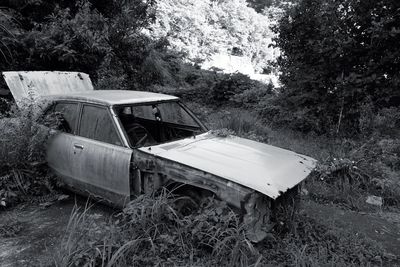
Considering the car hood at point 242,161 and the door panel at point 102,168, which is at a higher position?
the car hood at point 242,161

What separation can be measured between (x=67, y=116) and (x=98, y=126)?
2.28 feet

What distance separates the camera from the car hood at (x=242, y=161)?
3535mm

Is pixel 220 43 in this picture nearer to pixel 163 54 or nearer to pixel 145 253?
pixel 163 54

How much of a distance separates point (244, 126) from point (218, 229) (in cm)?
501

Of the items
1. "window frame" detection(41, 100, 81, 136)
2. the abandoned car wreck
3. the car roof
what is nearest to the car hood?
the abandoned car wreck

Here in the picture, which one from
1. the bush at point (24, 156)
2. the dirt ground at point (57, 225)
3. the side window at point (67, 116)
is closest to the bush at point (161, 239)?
the dirt ground at point (57, 225)

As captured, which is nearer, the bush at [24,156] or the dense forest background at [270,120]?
the dense forest background at [270,120]

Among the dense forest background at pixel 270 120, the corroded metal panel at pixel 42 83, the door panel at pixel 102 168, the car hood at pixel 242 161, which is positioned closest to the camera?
the dense forest background at pixel 270 120

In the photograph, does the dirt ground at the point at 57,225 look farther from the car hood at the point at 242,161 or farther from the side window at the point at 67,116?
the side window at the point at 67,116

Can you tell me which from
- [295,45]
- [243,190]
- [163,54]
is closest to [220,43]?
[163,54]

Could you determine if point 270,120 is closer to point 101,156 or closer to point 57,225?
point 101,156

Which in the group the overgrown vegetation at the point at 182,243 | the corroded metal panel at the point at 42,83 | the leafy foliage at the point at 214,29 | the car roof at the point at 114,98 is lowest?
the overgrown vegetation at the point at 182,243

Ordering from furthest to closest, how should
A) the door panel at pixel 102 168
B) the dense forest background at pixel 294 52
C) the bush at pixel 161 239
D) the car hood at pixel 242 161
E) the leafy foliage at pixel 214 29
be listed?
1. the leafy foliage at pixel 214 29
2. the dense forest background at pixel 294 52
3. the door panel at pixel 102 168
4. the car hood at pixel 242 161
5. the bush at pixel 161 239

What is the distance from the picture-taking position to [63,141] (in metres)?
4.77
